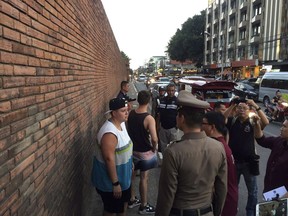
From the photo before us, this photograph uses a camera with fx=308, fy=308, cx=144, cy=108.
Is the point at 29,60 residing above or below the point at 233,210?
above

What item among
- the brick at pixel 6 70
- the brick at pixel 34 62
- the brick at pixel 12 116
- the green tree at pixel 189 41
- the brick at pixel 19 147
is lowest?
the brick at pixel 19 147

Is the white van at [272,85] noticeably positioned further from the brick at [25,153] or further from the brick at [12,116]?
the brick at [12,116]

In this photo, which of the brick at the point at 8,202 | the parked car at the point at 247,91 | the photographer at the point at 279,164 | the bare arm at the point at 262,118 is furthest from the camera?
the parked car at the point at 247,91

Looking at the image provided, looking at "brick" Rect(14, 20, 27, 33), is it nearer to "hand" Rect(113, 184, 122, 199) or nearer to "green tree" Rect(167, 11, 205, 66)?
"hand" Rect(113, 184, 122, 199)

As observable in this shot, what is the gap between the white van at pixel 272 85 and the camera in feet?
64.2

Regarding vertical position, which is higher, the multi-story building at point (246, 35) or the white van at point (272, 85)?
the multi-story building at point (246, 35)

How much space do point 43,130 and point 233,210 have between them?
220 centimetres

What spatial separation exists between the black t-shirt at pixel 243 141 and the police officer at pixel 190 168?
1.80m

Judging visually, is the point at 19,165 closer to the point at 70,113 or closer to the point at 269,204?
the point at 70,113

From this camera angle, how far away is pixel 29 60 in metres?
2.27

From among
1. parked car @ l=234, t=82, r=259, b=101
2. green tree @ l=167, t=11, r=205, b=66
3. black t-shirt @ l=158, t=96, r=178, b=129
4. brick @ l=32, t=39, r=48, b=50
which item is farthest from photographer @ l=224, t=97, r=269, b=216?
green tree @ l=167, t=11, r=205, b=66

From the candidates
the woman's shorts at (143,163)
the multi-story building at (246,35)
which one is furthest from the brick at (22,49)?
the multi-story building at (246,35)

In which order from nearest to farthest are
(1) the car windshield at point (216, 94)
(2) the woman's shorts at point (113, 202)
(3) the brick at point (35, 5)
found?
(3) the brick at point (35, 5) < (2) the woman's shorts at point (113, 202) < (1) the car windshield at point (216, 94)

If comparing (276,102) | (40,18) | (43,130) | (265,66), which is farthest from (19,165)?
(265,66)
